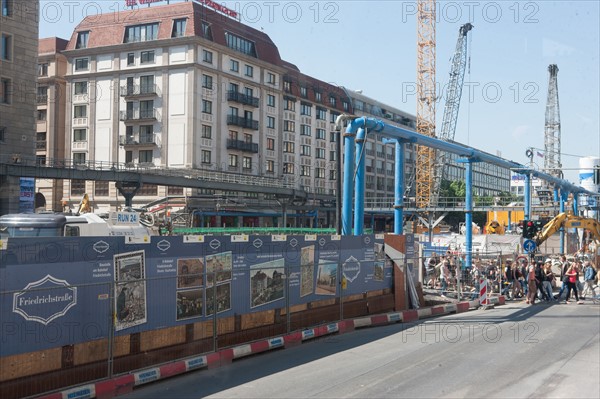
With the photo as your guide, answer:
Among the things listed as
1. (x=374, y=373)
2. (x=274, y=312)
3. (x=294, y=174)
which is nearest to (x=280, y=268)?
(x=274, y=312)

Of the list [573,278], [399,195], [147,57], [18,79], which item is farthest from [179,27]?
[573,278]

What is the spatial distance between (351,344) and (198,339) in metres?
3.74

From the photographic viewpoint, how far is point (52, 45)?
6712cm

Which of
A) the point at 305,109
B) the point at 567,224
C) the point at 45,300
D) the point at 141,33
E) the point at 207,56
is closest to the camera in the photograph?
the point at 45,300

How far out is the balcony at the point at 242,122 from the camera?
214 ft

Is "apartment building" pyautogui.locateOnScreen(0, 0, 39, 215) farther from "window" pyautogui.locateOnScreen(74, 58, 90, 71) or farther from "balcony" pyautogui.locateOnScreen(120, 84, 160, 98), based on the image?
"window" pyautogui.locateOnScreen(74, 58, 90, 71)

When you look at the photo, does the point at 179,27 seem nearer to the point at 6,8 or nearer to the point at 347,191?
the point at 6,8

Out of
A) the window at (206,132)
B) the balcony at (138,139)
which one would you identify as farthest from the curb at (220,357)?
the balcony at (138,139)

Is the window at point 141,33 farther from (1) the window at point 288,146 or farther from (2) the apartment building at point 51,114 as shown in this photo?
(1) the window at point 288,146

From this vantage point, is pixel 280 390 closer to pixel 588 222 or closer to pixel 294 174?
pixel 588 222

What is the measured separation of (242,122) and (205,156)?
6388 millimetres

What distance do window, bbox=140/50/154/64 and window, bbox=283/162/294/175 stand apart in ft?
67.9

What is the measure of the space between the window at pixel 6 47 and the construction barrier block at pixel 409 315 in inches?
1350

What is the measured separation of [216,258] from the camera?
1275cm
